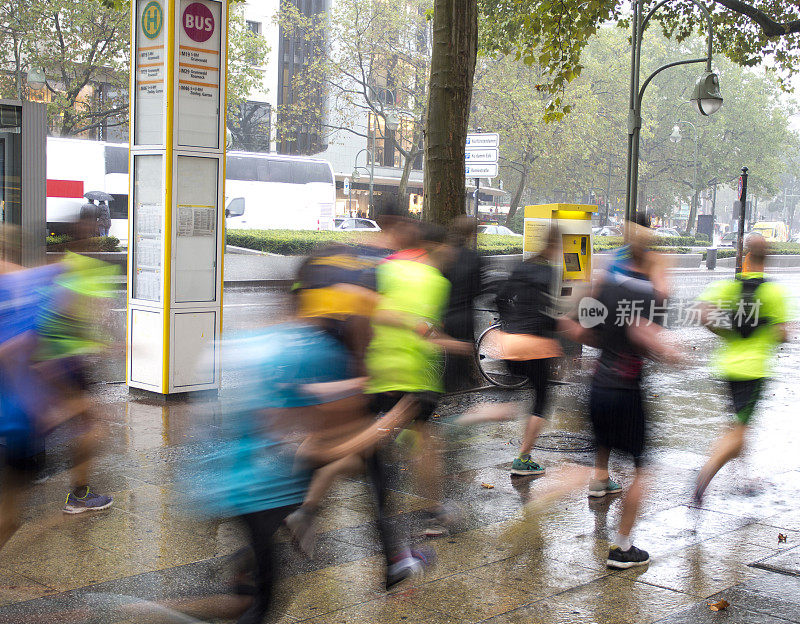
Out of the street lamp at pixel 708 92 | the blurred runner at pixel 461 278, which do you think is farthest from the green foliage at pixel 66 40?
the blurred runner at pixel 461 278

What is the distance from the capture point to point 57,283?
14.6 feet

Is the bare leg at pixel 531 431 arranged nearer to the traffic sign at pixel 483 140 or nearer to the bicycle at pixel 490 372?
the bicycle at pixel 490 372

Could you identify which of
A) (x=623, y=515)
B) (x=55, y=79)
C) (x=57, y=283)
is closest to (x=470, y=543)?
(x=623, y=515)

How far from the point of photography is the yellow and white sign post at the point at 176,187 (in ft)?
26.6

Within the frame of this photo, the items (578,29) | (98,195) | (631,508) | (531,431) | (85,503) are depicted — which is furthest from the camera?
(98,195)

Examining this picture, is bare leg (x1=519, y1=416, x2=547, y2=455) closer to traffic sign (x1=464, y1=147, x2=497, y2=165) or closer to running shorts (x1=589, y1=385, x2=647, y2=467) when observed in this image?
running shorts (x1=589, y1=385, x2=647, y2=467)

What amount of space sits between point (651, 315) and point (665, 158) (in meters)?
59.2

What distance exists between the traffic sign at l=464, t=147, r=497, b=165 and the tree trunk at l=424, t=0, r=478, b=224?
3.23 metres

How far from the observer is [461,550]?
16.1 ft

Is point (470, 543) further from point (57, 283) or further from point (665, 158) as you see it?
point (665, 158)

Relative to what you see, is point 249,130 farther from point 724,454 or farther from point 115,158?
point 724,454

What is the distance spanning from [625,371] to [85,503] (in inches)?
125

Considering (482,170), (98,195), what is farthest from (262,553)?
(98,195)

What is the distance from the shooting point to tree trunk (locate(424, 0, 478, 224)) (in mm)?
9766
